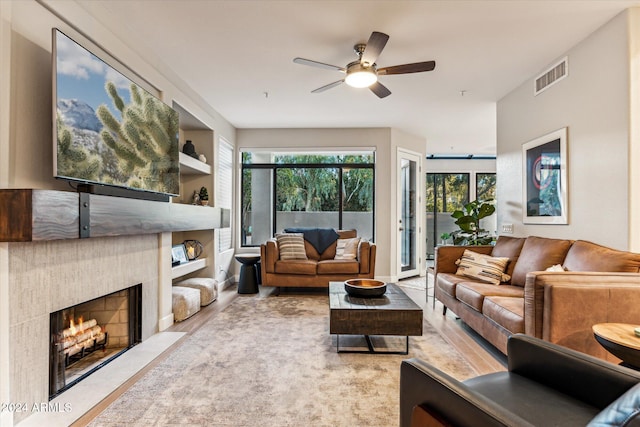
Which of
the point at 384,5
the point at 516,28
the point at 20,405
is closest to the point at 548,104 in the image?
the point at 516,28

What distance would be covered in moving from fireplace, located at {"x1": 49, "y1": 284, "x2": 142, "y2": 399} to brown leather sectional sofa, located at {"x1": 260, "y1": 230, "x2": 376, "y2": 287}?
2.02 m

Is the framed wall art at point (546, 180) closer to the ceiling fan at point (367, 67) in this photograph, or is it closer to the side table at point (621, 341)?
the ceiling fan at point (367, 67)

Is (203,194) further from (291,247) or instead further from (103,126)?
(103,126)

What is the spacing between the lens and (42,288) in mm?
1883

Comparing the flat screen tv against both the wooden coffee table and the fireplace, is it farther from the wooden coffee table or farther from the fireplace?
the wooden coffee table

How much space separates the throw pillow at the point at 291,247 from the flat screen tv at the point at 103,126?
7.00 ft

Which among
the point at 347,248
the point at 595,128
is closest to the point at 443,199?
the point at 347,248

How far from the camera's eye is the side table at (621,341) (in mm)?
1525

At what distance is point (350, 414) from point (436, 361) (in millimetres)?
1010

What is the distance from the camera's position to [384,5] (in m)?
2.39

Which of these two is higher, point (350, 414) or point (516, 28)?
point (516, 28)

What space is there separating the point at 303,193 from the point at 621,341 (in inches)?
194

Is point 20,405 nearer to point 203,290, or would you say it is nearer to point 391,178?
point 203,290

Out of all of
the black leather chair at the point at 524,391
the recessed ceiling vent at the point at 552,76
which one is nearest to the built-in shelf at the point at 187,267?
the black leather chair at the point at 524,391
